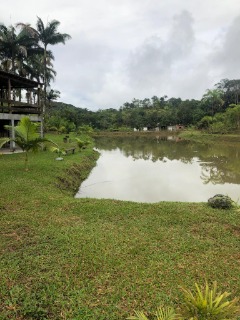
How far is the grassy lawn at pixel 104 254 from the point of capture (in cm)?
367

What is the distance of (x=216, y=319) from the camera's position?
2650mm

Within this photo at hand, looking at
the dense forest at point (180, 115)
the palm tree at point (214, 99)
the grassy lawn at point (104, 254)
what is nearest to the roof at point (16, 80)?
the grassy lawn at point (104, 254)

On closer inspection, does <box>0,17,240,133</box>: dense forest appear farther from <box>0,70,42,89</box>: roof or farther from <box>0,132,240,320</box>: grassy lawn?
<box>0,132,240,320</box>: grassy lawn

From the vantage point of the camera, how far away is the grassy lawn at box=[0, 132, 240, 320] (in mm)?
3670

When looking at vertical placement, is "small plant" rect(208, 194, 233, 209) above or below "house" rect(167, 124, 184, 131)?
below

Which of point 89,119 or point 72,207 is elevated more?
point 89,119

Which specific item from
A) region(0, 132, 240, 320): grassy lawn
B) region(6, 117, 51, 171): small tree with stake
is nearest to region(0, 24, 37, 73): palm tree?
region(6, 117, 51, 171): small tree with stake

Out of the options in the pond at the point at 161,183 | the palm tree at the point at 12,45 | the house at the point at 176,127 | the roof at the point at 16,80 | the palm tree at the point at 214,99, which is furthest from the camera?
the house at the point at 176,127

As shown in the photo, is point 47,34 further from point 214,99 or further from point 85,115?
point 214,99

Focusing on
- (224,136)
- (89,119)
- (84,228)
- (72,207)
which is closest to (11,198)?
(72,207)

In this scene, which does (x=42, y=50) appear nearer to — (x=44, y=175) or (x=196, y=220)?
(x=44, y=175)

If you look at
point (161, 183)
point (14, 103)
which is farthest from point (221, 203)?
point (14, 103)

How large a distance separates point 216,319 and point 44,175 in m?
9.08

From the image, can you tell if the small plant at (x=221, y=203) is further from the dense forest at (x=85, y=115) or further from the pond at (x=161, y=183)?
the dense forest at (x=85, y=115)
